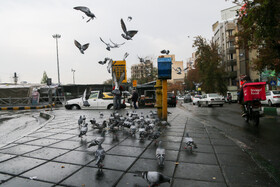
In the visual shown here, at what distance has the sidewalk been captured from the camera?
2.59 m

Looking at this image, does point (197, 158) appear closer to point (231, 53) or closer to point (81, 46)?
point (81, 46)

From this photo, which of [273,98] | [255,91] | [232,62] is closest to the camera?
[255,91]

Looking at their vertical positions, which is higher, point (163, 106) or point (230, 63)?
point (230, 63)

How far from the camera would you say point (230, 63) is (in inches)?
1848

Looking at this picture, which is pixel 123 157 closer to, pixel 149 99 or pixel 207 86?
pixel 149 99

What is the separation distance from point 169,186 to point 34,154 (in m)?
2.73

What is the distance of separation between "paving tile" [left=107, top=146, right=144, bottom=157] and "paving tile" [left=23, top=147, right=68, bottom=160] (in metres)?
0.99

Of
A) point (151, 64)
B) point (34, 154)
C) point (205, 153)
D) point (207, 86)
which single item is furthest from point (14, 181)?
point (151, 64)

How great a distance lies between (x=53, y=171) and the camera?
2932 mm

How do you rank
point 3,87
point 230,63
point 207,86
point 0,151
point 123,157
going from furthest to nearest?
point 230,63 → point 207,86 → point 3,87 → point 0,151 → point 123,157

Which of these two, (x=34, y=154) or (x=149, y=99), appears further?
(x=149, y=99)

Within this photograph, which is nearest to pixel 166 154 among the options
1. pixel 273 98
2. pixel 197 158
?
pixel 197 158

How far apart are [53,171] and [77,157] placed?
64cm

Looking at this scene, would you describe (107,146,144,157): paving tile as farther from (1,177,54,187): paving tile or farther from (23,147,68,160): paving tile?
(1,177,54,187): paving tile
